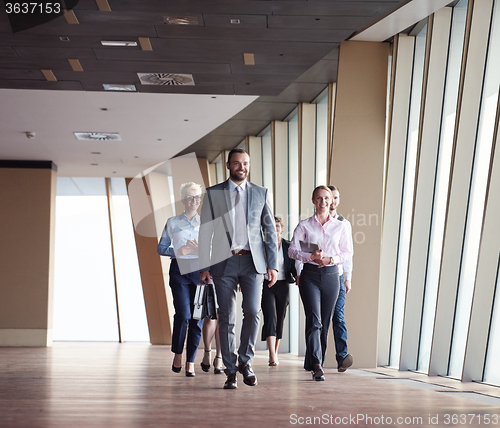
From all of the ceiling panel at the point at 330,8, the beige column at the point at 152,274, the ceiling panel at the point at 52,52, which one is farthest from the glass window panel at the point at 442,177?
the beige column at the point at 152,274

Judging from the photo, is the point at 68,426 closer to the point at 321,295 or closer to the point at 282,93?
the point at 321,295

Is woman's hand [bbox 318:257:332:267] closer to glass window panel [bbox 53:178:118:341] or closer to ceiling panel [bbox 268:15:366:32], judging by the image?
ceiling panel [bbox 268:15:366:32]

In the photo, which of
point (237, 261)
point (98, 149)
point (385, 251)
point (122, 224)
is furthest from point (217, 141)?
point (237, 261)

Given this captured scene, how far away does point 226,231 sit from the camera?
398cm

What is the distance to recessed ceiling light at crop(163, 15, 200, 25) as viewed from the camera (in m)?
5.94

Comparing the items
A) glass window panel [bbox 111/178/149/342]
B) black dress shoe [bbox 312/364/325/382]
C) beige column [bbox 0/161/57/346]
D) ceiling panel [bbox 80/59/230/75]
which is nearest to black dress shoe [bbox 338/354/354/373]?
black dress shoe [bbox 312/364/325/382]

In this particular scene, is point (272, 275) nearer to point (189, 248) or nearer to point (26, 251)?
point (189, 248)

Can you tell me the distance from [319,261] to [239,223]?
35.9 inches

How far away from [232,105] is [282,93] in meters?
0.87

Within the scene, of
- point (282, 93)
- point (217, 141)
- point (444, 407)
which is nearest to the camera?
point (444, 407)

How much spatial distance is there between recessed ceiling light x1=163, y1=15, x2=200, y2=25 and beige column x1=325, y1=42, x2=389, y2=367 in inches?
70.5

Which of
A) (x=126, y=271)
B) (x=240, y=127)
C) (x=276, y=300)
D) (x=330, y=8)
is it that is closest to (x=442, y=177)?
(x=330, y=8)

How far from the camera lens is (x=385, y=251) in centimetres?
690

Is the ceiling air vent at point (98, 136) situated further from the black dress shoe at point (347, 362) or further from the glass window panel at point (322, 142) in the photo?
the black dress shoe at point (347, 362)
